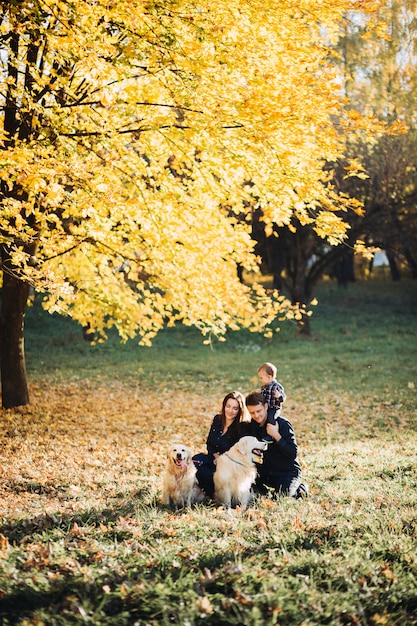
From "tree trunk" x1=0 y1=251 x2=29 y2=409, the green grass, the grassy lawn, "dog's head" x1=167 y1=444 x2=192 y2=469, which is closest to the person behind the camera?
the grassy lawn

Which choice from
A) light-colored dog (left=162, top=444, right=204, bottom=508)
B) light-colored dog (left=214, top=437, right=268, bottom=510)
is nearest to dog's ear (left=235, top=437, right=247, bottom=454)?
light-colored dog (left=214, top=437, right=268, bottom=510)

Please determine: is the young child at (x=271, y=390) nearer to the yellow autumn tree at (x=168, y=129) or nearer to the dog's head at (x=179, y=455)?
the dog's head at (x=179, y=455)

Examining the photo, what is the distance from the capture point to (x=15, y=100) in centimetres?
866

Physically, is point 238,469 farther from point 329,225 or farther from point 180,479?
point 329,225

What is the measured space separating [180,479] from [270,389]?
1694 mm

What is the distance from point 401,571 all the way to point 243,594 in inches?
47.9

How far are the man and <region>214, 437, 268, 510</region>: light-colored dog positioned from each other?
0.47m

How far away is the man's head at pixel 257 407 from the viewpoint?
637 centimetres

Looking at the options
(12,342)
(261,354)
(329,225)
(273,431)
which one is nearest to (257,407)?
(273,431)

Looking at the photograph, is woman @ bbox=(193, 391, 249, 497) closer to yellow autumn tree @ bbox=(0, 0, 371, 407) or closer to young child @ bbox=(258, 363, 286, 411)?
young child @ bbox=(258, 363, 286, 411)

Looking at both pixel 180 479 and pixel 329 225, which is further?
pixel 329 225

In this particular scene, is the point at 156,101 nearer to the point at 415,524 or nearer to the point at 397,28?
the point at 415,524

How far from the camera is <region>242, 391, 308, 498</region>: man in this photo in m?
6.34

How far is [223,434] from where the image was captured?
6477 mm
